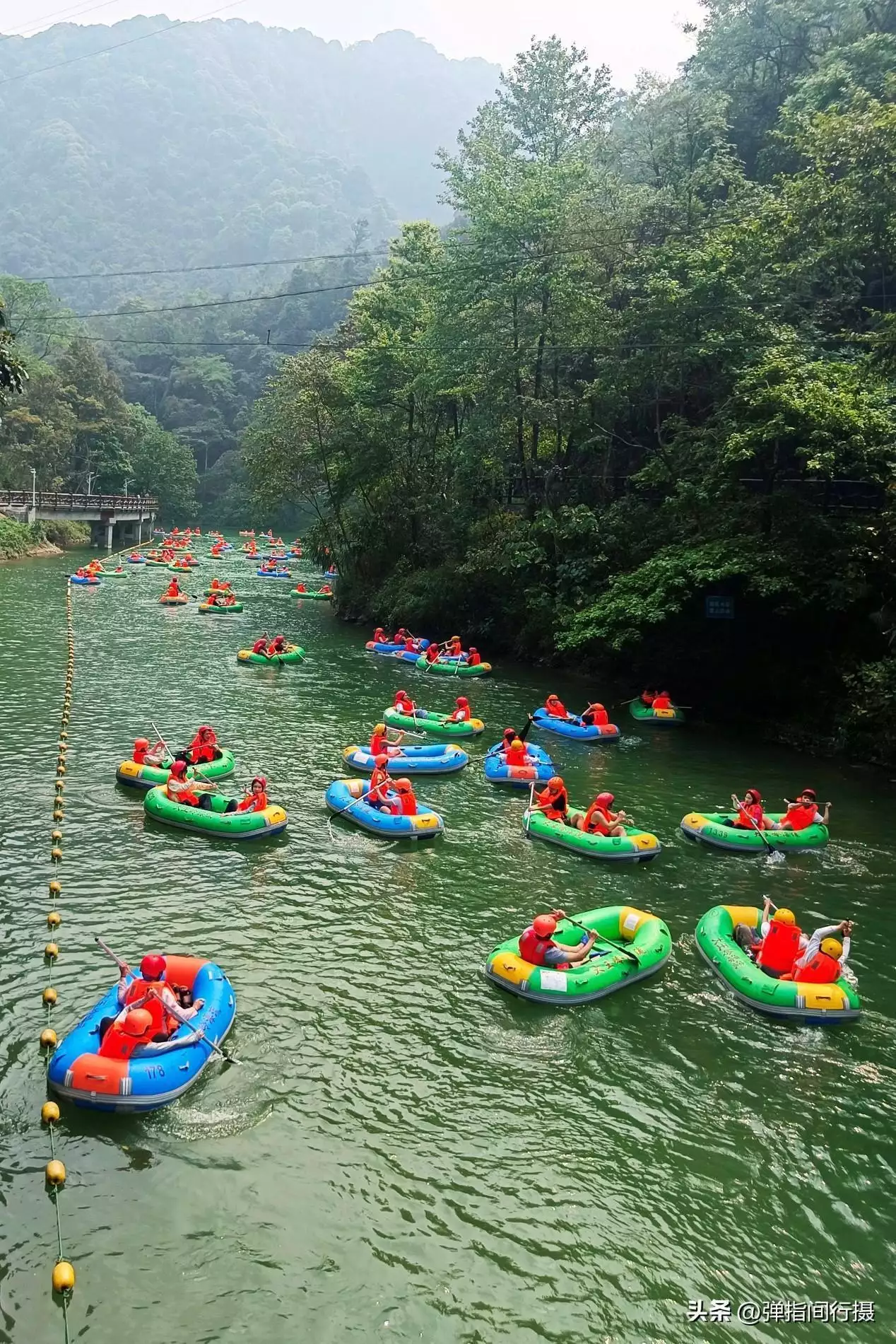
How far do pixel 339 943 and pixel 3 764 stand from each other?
28.1ft

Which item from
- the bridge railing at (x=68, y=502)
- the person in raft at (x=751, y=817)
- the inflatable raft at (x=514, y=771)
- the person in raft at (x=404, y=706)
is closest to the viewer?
the person in raft at (x=751, y=817)

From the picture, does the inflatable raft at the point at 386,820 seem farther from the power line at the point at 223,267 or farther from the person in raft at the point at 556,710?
the power line at the point at 223,267

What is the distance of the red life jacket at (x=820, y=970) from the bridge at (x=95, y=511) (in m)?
50.8

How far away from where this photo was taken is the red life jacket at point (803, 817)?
14.8 m

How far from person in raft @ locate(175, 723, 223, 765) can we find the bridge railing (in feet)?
134

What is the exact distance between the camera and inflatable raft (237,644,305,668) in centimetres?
2661

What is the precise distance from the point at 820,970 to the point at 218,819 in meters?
8.53

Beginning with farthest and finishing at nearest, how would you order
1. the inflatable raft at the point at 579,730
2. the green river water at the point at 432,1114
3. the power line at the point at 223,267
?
the power line at the point at 223,267 < the inflatable raft at the point at 579,730 < the green river water at the point at 432,1114

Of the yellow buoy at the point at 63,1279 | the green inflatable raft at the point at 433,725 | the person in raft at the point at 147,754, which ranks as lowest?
the yellow buoy at the point at 63,1279

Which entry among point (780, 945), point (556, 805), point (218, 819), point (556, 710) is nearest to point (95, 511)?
point (556, 710)

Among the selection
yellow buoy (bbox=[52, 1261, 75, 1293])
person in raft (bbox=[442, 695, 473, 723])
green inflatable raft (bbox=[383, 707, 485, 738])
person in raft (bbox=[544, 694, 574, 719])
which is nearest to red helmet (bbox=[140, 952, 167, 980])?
yellow buoy (bbox=[52, 1261, 75, 1293])

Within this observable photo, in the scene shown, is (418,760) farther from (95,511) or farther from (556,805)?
(95,511)

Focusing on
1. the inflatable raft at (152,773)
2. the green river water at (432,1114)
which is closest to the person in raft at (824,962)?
the green river water at (432,1114)

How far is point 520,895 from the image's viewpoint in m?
12.7
